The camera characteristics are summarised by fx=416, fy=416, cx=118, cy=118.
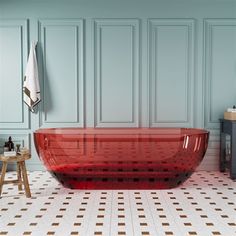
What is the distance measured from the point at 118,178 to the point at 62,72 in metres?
1.87

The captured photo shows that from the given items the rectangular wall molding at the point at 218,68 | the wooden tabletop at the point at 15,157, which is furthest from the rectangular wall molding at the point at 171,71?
the wooden tabletop at the point at 15,157

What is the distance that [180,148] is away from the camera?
462cm

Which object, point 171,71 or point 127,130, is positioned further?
point 171,71

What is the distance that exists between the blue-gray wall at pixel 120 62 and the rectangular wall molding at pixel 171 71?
→ 0.05 feet

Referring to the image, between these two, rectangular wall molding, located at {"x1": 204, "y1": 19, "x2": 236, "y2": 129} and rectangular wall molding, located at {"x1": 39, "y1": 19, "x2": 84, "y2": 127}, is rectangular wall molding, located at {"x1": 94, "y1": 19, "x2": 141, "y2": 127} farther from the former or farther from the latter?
rectangular wall molding, located at {"x1": 204, "y1": 19, "x2": 236, "y2": 129}

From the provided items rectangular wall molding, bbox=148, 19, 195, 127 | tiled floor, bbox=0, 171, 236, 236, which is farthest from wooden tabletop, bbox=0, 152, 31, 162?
rectangular wall molding, bbox=148, 19, 195, 127

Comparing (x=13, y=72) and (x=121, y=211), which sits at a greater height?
(x=13, y=72)

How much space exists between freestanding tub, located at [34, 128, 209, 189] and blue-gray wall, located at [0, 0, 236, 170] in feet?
3.92

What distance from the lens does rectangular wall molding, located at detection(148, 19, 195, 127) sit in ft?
19.0

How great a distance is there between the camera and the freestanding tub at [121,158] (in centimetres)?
459

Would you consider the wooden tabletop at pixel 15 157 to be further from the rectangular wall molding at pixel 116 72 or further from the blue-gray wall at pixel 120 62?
the rectangular wall molding at pixel 116 72

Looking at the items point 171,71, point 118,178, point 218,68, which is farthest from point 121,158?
point 218,68

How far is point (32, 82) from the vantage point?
5.69 meters

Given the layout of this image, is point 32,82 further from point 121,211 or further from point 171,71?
point 121,211
